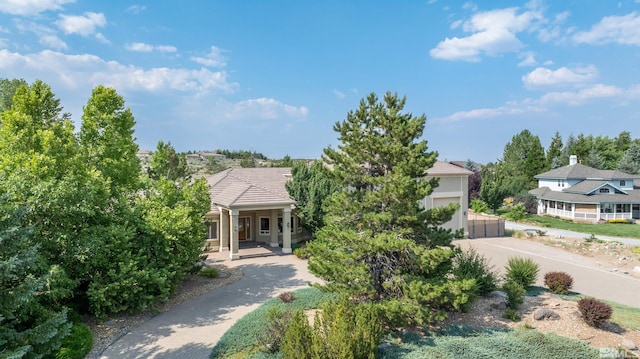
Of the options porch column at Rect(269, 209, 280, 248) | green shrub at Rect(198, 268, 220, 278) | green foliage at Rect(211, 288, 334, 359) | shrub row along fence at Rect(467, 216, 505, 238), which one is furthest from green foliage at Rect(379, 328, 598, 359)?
shrub row along fence at Rect(467, 216, 505, 238)

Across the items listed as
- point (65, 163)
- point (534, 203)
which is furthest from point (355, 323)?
point (534, 203)

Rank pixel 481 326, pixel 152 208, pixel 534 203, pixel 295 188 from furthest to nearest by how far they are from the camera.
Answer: pixel 534 203
pixel 295 188
pixel 152 208
pixel 481 326

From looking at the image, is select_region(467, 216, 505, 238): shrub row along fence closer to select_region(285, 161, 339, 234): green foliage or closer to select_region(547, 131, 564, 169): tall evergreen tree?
select_region(285, 161, 339, 234): green foliage

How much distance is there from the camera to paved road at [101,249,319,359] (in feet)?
33.7

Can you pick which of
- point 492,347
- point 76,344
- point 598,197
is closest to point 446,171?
point 492,347

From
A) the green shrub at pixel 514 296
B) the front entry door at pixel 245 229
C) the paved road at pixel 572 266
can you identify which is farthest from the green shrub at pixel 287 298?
the front entry door at pixel 245 229

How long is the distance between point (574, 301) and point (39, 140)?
19707mm

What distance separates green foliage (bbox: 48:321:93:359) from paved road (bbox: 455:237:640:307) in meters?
17.2

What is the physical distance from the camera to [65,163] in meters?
12.3

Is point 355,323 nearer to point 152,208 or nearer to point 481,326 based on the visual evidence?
point 481,326

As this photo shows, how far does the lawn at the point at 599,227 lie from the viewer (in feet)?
110

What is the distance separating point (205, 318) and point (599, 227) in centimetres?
4095

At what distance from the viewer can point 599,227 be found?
37250mm

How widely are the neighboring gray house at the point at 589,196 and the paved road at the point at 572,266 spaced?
20139 millimetres
